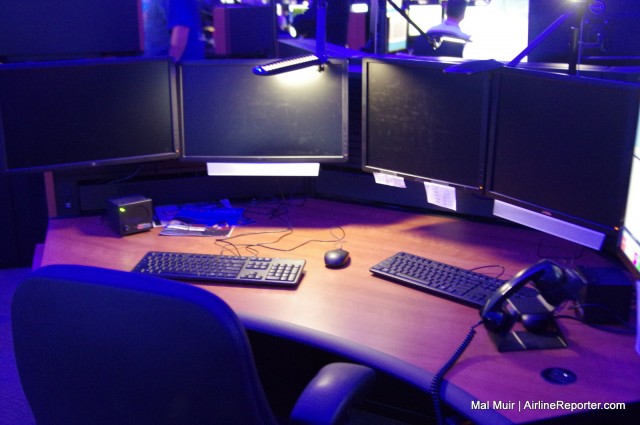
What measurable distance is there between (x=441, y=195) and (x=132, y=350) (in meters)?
1.31

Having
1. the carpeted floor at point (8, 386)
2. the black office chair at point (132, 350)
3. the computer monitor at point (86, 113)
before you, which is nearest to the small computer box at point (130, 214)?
the computer monitor at point (86, 113)

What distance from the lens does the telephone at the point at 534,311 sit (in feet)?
5.18

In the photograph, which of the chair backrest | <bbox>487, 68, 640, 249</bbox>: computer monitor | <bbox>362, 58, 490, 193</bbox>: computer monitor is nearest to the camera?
the chair backrest

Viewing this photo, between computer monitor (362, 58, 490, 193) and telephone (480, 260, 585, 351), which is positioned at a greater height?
computer monitor (362, 58, 490, 193)

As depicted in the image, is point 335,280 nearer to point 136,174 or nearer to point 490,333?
point 490,333

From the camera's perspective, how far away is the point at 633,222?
1.68 metres

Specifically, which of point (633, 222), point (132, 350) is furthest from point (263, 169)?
point (132, 350)

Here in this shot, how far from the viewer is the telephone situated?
1.58 metres

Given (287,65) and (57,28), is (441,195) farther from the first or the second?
(57,28)

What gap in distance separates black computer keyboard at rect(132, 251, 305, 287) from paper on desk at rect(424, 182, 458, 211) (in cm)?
51

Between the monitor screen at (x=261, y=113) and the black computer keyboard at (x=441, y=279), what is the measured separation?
542 mm

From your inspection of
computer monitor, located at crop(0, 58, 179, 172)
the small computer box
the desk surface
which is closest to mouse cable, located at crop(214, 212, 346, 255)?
the desk surface

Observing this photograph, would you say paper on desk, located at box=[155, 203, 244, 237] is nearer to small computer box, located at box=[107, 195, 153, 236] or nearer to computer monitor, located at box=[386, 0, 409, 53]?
small computer box, located at box=[107, 195, 153, 236]

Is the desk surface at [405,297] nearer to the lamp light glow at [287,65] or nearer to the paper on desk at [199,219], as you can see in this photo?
the paper on desk at [199,219]
